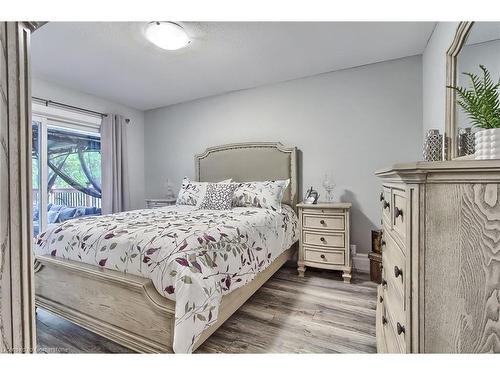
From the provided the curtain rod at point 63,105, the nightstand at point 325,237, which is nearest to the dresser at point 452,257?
the nightstand at point 325,237

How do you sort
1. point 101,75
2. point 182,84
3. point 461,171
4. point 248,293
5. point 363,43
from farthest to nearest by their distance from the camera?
point 182,84 < point 101,75 < point 363,43 < point 248,293 < point 461,171

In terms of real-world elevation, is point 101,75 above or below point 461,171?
above

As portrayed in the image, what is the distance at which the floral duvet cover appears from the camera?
45.1 inches

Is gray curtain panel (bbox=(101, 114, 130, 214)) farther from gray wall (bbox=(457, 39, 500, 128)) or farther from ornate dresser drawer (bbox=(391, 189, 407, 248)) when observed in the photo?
gray wall (bbox=(457, 39, 500, 128))

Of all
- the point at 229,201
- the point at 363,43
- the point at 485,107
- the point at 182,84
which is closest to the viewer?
the point at 485,107

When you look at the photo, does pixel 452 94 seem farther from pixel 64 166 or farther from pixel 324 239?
pixel 64 166

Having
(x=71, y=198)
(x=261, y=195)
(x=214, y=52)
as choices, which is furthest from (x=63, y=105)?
(x=261, y=195)

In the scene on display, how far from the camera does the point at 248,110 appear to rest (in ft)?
10.6

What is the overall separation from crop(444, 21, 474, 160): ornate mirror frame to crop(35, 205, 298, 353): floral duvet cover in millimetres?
1382

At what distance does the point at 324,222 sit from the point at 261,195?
0.74 meters

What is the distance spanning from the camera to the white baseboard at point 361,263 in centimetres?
259

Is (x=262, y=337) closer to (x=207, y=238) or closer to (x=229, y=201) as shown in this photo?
(x=207, y=238)
